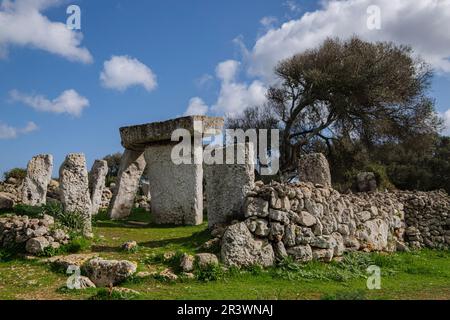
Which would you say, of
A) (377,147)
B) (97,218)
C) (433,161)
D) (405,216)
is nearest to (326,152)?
(377,147)

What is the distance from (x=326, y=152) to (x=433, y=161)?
10.6 meters

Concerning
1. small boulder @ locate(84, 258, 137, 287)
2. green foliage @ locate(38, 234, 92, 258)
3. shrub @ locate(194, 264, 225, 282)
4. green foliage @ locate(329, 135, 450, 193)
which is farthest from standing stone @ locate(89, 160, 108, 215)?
green foliage @ locate(329, 135, 450, 193)

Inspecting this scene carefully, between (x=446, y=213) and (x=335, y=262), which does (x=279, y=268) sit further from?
(x=446, y=213)

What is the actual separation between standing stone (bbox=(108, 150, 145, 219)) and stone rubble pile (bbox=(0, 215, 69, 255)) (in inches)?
256

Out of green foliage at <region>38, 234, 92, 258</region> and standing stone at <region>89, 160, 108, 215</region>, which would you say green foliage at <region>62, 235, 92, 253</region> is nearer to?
green foliage at <region>38, 234, 92, 258</region>

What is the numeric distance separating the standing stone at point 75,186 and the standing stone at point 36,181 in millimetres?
4009

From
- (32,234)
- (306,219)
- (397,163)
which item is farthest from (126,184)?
(397,163)

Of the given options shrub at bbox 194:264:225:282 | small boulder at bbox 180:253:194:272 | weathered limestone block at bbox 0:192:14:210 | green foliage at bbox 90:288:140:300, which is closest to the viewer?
green foliage at bbox 90:288:140:300

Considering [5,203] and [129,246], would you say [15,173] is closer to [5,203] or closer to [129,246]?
[5,203]

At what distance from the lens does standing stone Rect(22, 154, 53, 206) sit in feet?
59.9

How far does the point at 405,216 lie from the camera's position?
17.8 m

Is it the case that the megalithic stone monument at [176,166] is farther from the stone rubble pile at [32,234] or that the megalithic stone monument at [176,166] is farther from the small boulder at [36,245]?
the small boulder at [36,245]

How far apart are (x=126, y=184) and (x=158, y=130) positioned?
300 centimetres

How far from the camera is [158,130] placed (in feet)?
62.1
